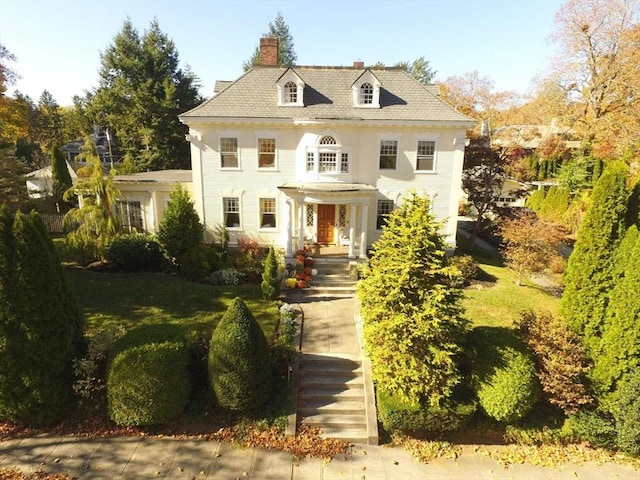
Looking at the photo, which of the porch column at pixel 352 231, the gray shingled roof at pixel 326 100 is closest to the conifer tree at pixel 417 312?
the porch column at pixel 352 231

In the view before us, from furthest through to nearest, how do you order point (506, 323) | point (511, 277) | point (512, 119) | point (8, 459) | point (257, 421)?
point (512, 119), point (511, 277), point (506, 323), point (257, 421), point (8, 459)

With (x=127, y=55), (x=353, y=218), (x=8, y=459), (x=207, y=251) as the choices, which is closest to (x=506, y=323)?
(x=353, y=218)

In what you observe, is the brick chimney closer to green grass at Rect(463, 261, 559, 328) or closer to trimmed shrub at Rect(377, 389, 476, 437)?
green grass at Rect(463, 261, 559, 328)

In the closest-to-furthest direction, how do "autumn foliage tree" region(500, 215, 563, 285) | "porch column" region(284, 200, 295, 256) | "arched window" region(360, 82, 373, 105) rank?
"autumn foliage tree" region(500, 215, 563, 285)
"porch column" region(284, 200, 295, 256)
"arched window" region(360, 82, 373, 105)

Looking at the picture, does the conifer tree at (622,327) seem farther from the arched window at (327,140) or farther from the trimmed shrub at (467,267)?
the arched window at (327,140)

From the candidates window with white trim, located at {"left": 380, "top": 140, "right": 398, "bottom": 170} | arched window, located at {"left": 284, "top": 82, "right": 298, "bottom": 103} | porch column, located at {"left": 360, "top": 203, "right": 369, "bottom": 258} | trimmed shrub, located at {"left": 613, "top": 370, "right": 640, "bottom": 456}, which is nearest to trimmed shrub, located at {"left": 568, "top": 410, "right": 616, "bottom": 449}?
trimmed shrub, located at {"left": 613, "top": 370, "right": 640, "bottom": 456}

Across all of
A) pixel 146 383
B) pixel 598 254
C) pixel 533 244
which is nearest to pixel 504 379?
pixel 598 254

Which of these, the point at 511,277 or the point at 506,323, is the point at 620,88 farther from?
the point at 506,323

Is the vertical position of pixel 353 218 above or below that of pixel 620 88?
below
